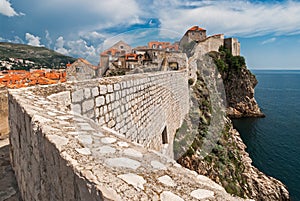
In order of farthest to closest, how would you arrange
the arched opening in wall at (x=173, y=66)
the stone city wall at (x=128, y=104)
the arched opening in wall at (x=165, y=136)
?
the arched opening in wall at (x=173, y=66)
the arched opening in wall at (x=165, y=136)
the stone city wall at (x=128, y=104)

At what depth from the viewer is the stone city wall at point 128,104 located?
307cm

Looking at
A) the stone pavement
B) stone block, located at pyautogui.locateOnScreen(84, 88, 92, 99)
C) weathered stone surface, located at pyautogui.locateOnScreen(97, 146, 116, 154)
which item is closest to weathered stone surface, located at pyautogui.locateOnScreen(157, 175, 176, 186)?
weathered stone surface, located at pyautogui.locateOnScreen(97, 146, 116, 154)

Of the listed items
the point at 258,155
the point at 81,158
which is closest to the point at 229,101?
the point at 258,155

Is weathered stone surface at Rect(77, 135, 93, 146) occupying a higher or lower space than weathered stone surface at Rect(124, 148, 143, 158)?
higher

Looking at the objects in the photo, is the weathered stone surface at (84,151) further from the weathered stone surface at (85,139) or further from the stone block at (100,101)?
the stone block at (100,101)

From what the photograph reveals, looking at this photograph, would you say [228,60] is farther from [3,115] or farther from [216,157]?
[3,115]

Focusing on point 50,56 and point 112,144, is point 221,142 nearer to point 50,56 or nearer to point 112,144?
point 112,144

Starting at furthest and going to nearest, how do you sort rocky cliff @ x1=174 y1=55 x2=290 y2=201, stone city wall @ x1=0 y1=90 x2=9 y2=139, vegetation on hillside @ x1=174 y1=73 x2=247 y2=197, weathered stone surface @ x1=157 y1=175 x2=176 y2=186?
rocky cliff @ x1=174 y1=55 x2=290 y2=201 < vegetation on hillside @ x1=174 y1=73 x2=247 y2=197 < stone city wall @ x1=0 y1=90 x2=9 y2=139 < weathered stone surface @ x1=157 y1=175 x2=176 y2=186

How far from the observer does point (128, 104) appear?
14.3 feet

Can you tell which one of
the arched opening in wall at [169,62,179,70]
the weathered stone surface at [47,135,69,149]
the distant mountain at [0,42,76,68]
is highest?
the distant mountain at [0,42,76,68]

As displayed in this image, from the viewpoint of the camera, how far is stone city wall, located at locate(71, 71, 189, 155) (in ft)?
10.1

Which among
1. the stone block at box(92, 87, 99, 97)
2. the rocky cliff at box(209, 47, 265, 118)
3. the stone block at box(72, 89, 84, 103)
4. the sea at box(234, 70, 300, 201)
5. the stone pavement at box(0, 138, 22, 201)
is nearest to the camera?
the stone pavement at box(0, 138, 22, 201)

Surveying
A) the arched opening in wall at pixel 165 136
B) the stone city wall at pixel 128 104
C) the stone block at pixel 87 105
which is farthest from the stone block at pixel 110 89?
the arched opening in wall at pixel 165 136

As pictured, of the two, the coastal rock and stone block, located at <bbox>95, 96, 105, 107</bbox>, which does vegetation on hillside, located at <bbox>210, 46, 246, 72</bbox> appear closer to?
the coastal rock
